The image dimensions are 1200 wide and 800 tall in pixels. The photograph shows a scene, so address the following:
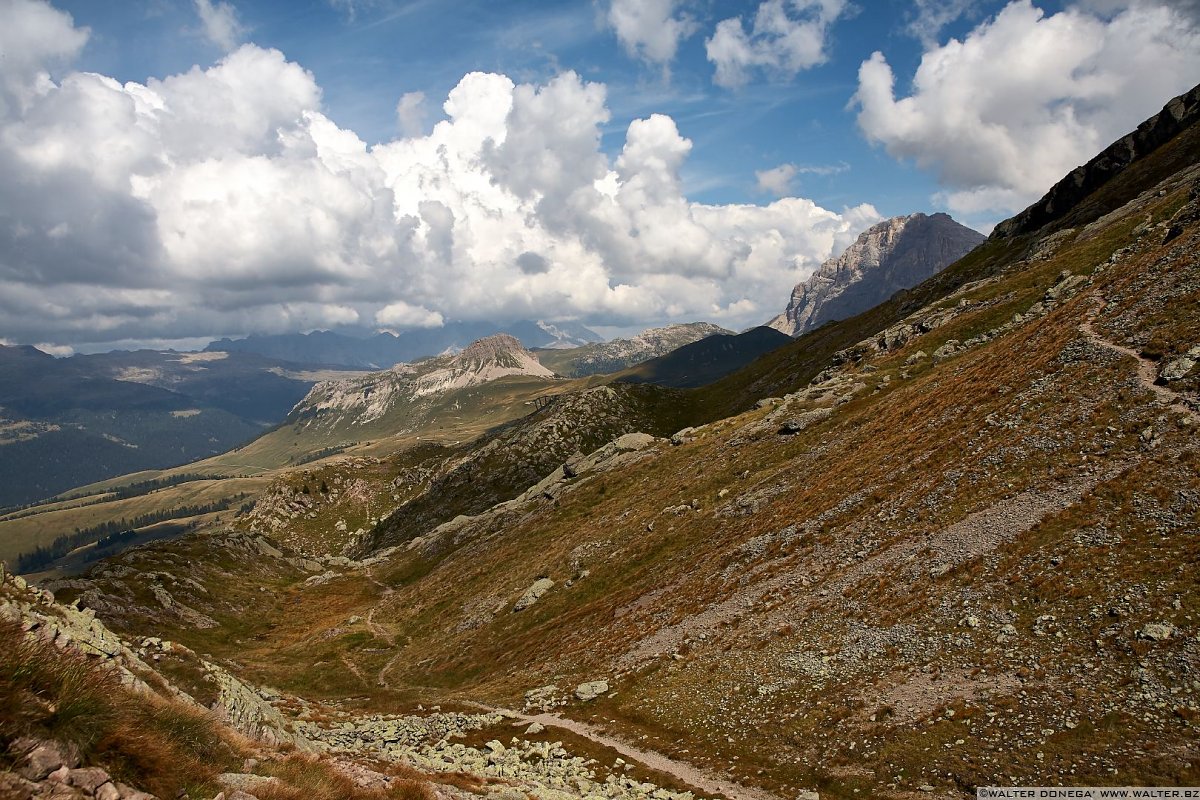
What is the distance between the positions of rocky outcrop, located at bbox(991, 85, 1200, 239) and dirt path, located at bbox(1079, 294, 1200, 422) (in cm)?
12806

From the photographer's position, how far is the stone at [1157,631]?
24891 mm

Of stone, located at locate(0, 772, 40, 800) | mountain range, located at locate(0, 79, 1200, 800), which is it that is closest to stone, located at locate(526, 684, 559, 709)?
mountain range, located at locate(0, 79, 1200, 800)

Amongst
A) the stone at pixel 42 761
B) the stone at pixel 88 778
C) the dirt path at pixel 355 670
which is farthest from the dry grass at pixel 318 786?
the dirt path at pixel 355 670

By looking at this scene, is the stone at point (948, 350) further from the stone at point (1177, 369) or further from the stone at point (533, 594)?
the stone at point (533, 594)

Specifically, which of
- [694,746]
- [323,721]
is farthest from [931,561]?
[323,721]

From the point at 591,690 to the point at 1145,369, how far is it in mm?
49592

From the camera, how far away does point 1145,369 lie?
4200 cm

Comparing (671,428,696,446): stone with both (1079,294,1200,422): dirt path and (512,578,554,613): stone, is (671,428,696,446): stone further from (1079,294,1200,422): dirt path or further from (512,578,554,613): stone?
(1079,294,1200,422): dirt path

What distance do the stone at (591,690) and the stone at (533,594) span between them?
31.5 metres

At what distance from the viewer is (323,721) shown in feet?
147

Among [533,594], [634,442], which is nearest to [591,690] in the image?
[533,594]

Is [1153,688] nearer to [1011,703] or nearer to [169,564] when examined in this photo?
[1011,703]

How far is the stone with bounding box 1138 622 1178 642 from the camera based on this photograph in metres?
24.9

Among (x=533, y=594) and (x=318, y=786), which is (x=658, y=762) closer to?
(x=318, y=786)
